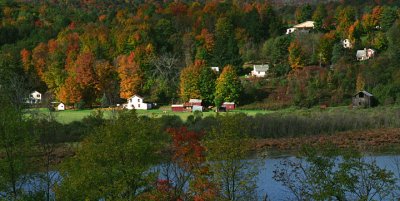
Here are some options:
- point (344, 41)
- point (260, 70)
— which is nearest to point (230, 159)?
point (260, 70)

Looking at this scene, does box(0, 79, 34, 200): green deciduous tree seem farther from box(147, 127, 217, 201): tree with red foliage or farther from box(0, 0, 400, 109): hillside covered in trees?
box(0, 0, 400, 109): hillside covered in trees

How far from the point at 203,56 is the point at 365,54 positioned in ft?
45.2

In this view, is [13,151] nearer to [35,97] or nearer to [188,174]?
[188,174]

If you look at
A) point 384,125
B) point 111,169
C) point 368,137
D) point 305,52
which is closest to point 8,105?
point 111,169

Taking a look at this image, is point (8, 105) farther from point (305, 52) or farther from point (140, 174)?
point (305, 52)

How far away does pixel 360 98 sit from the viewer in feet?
154

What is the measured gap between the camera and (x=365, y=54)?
55906mm

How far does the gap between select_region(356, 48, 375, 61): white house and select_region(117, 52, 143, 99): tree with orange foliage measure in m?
18.3

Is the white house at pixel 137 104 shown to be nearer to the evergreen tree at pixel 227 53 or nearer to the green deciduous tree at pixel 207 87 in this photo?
the green deciduous tree at pixel 207 87

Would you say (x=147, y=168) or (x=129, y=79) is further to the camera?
(x=129, y=79)

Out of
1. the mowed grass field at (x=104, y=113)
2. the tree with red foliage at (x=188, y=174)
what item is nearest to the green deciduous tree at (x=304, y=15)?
the mowed grass field at (x=104, y=113)

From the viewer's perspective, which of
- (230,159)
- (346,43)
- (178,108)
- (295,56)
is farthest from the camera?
(346,43)

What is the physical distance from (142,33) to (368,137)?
30.7 meters

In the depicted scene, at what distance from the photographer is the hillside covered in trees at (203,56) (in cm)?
5055
